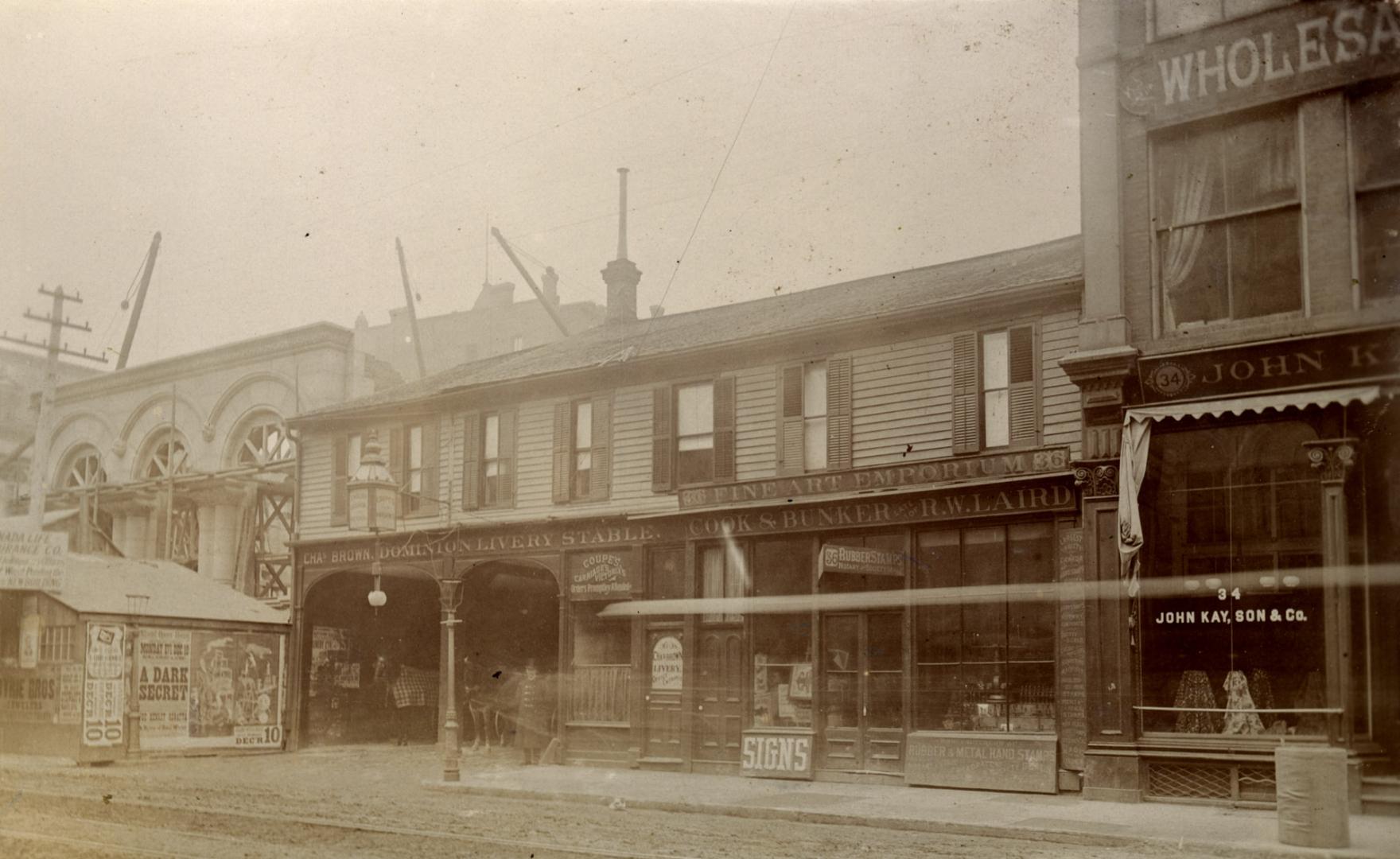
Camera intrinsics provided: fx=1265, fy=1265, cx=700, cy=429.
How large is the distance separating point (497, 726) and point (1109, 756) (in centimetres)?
1360

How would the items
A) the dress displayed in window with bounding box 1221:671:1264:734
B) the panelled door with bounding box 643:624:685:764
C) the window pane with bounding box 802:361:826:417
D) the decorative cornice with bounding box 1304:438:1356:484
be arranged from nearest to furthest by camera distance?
the decorative cornice with bounding box 1304:438:1356:484 < the dress displayed in window with bounding box 1221:671:1264:734 < the window pane with bounding box 802:361:826:417 < the panelled door with bounding box 643:624:685:764

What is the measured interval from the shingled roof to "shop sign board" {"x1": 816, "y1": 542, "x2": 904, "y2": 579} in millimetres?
3671

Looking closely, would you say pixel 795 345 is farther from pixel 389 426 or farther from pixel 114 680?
pixel 114 680

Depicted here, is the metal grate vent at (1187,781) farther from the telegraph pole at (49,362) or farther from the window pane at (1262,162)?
the telegraph pole at (49,362)

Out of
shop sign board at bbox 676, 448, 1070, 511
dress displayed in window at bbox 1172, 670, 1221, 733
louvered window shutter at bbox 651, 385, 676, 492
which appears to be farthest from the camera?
louvered window shutter at bbox 651, 385, 676, 492

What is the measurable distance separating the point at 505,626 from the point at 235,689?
6252 mm

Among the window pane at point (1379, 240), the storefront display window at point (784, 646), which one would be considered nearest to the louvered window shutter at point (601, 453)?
the storefront display window at point (784, 646)

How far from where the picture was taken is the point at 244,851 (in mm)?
12195

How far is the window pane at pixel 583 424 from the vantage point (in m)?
23.6

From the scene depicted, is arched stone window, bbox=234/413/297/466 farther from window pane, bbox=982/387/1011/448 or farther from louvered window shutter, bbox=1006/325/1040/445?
louvered window shutter, bbox=1006/325/1040/445

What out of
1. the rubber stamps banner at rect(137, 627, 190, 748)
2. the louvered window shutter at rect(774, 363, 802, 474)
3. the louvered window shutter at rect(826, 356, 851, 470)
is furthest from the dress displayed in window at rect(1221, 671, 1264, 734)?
the rubber stamps banner at rect(137, 627, 190, 748)

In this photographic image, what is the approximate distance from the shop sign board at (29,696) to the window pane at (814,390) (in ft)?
50.9

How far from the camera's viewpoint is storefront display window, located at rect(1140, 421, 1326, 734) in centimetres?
1513

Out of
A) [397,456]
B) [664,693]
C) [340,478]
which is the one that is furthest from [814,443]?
[340,478]
